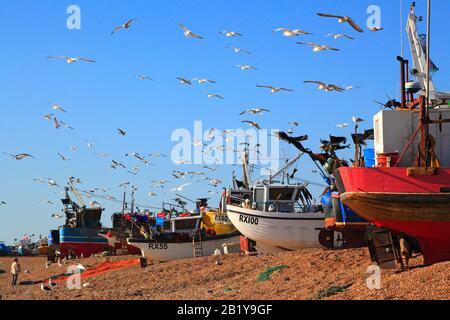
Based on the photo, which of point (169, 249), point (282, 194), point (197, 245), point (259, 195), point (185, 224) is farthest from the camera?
point (185, 224)

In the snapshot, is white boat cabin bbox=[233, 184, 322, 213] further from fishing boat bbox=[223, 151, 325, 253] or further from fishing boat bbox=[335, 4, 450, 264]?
fishing boat bbox=[335, 4, 450, 264]

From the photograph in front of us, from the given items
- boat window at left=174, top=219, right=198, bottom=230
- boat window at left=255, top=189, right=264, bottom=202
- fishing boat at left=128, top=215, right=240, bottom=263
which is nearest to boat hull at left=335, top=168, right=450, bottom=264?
boat window at left=255, top=189, right=264, bottom=202

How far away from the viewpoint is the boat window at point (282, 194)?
104 ft

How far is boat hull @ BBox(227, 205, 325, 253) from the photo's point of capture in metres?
29.6

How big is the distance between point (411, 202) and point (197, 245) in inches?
704

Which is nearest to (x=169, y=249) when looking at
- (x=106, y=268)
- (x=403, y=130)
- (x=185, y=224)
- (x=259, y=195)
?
(x=185, y=224)

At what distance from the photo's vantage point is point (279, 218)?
30.0 metres

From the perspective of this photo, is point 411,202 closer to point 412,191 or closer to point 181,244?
→ point 412,191

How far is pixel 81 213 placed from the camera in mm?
52312

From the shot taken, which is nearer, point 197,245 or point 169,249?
point 197,245

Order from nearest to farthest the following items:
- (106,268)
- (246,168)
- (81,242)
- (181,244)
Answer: (106,268)
(181,244)
(246,168)
(81,242)

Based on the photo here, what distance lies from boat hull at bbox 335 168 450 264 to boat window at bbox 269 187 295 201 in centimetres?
1279

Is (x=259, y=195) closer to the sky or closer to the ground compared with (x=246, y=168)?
closer to the ground
